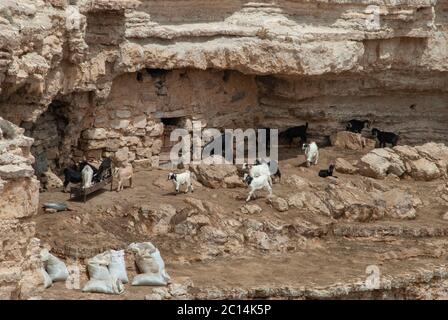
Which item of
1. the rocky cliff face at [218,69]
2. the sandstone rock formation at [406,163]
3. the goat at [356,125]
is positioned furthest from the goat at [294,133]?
the sandstone rock formation at [406,163]

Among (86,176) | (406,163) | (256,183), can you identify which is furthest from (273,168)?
(86,176)

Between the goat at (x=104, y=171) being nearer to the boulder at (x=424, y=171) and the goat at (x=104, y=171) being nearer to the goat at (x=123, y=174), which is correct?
the goat at (x=123, y=174)

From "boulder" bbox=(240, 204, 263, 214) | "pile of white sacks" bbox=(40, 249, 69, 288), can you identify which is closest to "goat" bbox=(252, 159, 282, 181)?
"boulder" bbox=(240, 204, 263, 214)

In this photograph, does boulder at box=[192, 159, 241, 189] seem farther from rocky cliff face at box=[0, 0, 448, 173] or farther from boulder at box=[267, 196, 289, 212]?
rocky cliff face at box=[0, 0, 448, 173]

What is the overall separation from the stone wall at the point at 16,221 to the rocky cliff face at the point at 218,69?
3886mm

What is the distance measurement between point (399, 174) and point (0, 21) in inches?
542

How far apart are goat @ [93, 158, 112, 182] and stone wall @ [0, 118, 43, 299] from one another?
22.1 feet

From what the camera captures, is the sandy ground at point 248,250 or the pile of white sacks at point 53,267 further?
the sandy ground at point 248,250

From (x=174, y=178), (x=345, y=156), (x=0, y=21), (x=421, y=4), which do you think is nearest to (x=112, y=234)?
(x=174, y=178)

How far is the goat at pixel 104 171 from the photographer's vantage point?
3380cm

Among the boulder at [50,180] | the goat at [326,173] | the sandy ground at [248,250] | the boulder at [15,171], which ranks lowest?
the sandy ground at [248,250]

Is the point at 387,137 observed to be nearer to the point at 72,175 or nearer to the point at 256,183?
the point at 256,183

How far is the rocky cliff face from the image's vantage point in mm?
32625

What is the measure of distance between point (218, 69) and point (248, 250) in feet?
28.7
